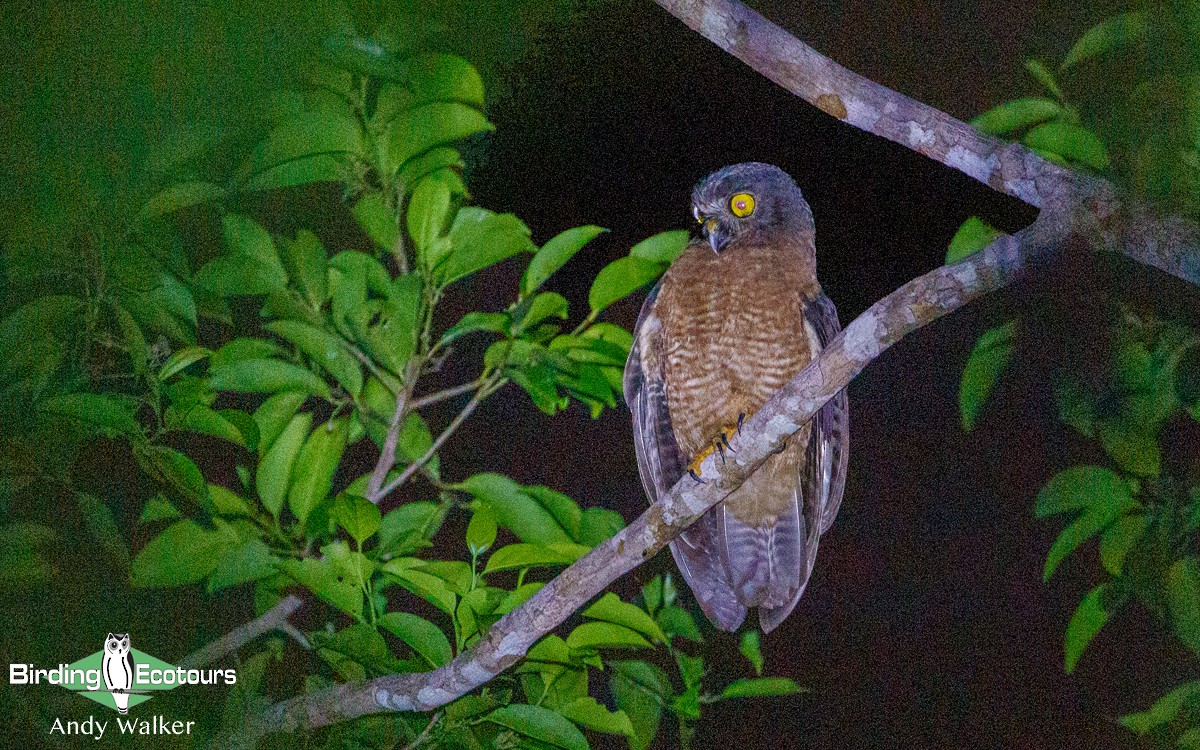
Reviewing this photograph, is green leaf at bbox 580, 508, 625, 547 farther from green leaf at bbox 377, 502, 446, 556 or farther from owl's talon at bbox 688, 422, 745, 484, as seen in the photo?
green leaf at bbox 377, 502, 446, 556

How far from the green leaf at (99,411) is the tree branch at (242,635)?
0.39 meters

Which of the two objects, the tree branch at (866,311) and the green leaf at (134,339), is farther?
the green leaf at (134,339)

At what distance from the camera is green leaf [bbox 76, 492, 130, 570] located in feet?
5.87

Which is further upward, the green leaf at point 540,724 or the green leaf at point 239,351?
the green leaf at point 239,351

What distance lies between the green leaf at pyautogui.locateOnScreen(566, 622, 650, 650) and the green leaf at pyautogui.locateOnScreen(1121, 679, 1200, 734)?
2.76ft

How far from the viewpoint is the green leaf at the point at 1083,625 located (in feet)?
5.48

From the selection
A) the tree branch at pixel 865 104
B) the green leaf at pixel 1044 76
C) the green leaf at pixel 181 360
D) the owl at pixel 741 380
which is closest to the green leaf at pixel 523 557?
the owl at pixel 741 380

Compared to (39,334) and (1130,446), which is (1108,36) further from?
(39,334)

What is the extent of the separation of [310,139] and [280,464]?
575 millimetres

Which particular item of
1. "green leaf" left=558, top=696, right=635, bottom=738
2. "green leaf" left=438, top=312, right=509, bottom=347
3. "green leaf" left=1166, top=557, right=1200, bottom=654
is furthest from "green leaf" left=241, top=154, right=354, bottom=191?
"green leaf" left=1166, top=557, right=1200, bottom=654

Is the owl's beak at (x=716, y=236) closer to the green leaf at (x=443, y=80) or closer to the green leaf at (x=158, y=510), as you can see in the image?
the green leaf at (x=443, y=80)

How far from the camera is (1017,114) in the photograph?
5.56 feet

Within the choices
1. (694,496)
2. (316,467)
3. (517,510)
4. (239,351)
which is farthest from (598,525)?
(239,351)

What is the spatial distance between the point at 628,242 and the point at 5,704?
1.43m
